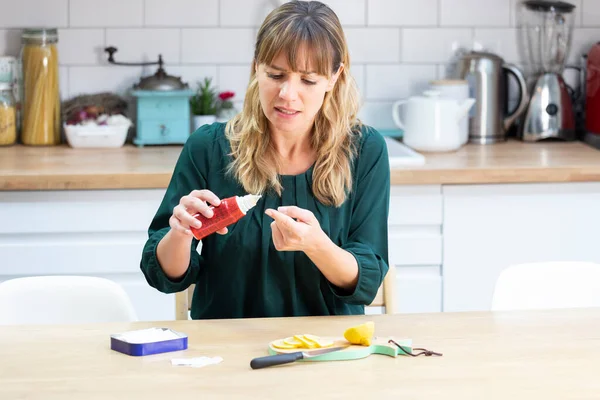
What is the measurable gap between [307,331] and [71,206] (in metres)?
1.30

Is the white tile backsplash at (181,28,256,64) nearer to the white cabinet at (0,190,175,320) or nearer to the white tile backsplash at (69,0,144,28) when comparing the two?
the white tile backsplash at (69,0,144,28)

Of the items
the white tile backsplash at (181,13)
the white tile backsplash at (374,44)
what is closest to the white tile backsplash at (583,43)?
the white tile backsplash at (374,44)

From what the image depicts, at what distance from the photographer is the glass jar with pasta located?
3.22 m

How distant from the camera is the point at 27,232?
2756mm

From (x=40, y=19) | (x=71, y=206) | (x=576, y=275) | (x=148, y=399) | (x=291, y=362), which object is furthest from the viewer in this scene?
(x=40, y=19)

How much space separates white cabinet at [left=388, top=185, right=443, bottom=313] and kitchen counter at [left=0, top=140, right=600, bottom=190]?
6 cm

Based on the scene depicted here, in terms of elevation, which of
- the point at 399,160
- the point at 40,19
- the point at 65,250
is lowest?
the point at 65,250

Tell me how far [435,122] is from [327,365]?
173 cm

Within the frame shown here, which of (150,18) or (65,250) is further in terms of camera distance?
(150,18)

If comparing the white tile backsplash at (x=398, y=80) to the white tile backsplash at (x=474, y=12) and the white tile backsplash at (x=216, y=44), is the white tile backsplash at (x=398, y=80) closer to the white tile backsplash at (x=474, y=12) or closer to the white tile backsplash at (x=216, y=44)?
the white tile backsplash at (x=474, y=12)

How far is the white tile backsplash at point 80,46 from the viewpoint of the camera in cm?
333

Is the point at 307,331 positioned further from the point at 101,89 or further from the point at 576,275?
the point at 101,89

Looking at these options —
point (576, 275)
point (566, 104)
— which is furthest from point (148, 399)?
point (566, 104)

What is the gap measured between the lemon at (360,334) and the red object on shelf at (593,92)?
1974 millimetres
